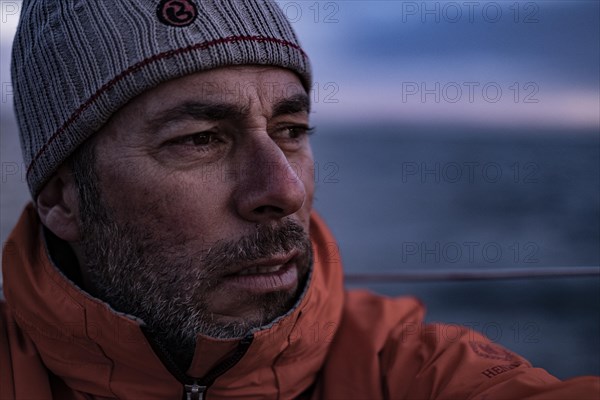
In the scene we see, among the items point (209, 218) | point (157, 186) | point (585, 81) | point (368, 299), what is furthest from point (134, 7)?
point (585, 81)

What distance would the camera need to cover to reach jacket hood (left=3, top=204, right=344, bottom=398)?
4.24 feet

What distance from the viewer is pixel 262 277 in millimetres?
1324

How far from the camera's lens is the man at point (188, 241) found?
4.30ft

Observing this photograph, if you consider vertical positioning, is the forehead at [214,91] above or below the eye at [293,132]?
above

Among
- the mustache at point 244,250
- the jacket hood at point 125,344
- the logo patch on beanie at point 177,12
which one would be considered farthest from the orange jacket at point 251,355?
Result: the logo patch on beanie at point 177,12

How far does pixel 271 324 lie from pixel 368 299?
0.49 metres

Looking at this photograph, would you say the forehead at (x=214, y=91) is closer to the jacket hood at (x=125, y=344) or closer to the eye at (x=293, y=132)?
the eye at (x=293, y=132)

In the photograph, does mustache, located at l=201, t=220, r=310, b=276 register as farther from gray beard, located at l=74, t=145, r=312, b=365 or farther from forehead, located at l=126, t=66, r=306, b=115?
forehead, located at l=126, t=66, r=306, b=115

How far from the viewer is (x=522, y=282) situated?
4.85 m

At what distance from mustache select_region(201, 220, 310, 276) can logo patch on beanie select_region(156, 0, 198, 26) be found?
514 mm

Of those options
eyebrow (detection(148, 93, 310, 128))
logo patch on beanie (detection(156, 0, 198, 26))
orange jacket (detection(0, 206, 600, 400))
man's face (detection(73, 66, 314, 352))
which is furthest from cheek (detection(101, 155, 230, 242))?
logo patch on beanie (detection(156, 0, 198, 26))

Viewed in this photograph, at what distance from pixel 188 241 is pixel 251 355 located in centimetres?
28

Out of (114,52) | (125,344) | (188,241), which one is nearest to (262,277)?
(188,241)

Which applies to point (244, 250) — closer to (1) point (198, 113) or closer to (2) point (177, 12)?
(1) point (198, 113)
